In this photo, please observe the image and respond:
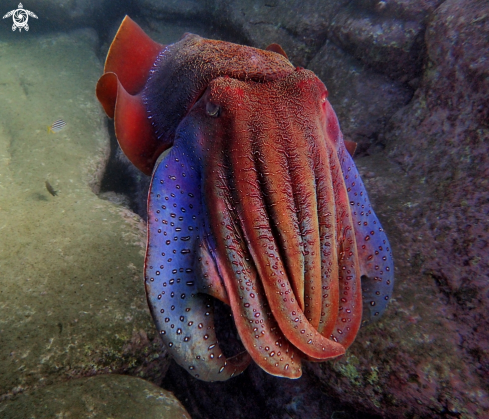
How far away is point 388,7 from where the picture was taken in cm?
436

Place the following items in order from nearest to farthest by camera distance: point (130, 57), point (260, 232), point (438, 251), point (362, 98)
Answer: point (260, 232)
point (438, 251)
point (130, 57)
point (362, 98)

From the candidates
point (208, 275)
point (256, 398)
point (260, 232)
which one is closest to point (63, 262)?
point (208, 275)

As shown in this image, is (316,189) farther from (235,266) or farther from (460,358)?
(460,358)

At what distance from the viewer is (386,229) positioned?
298cm

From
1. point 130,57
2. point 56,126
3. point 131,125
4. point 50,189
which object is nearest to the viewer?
point 131,125

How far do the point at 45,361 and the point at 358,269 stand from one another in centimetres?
267

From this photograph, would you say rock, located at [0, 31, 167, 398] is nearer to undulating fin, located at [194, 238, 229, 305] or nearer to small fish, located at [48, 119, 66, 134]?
small fish, located at [48, 119, 66, 134]

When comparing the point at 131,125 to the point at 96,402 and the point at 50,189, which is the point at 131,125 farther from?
the point at 96,402

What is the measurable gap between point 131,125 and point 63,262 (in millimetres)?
1644

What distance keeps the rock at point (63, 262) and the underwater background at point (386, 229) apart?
1cm

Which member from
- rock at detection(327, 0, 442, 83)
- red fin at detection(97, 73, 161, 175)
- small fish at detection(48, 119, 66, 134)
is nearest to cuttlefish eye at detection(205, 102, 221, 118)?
red fin at detection(97, 73, 161, 175)

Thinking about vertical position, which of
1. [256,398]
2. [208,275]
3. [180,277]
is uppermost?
[208,275]

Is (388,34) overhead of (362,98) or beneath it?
overhead

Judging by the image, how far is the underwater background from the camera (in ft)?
7.49
